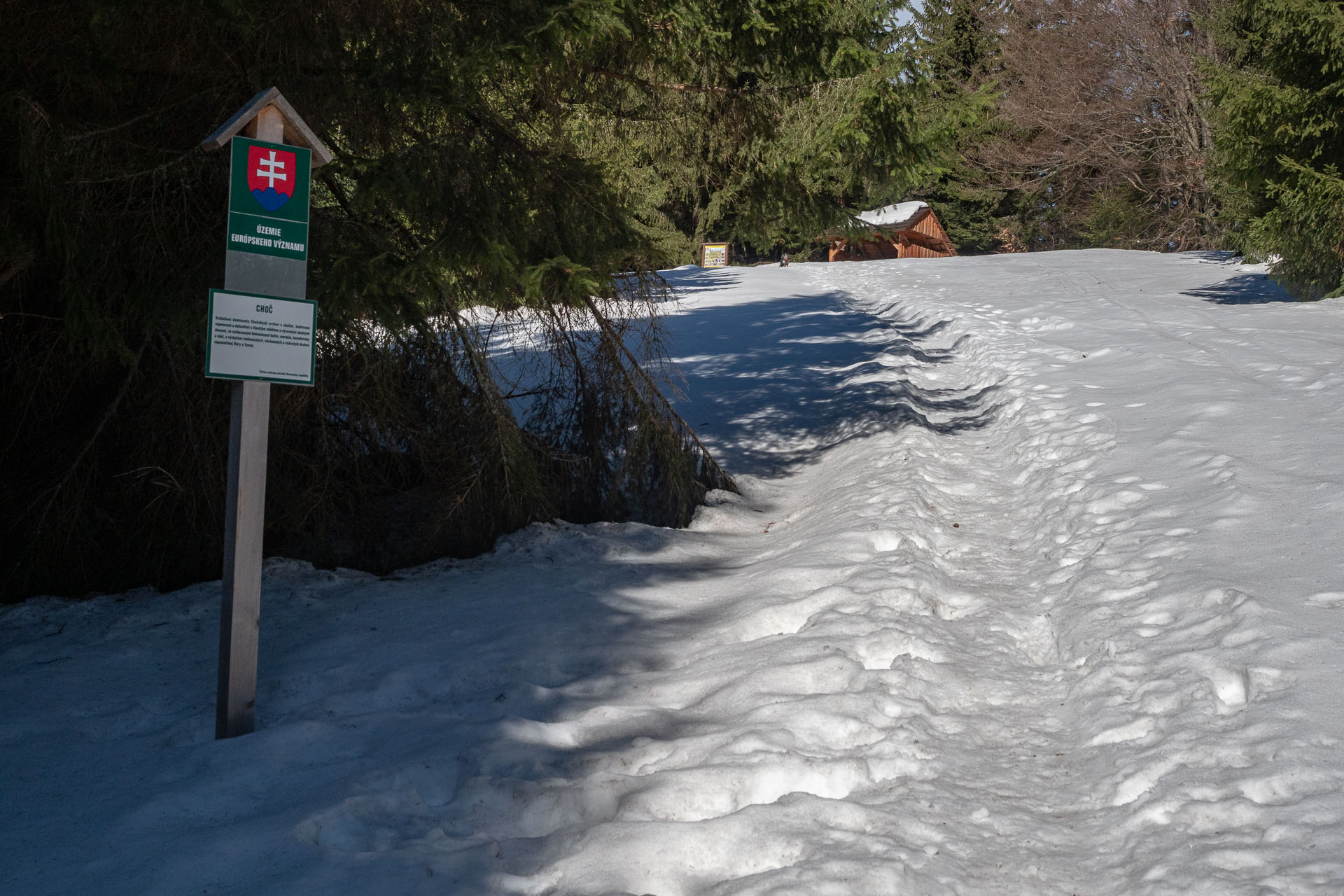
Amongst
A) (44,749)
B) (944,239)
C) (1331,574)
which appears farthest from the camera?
(944,239)

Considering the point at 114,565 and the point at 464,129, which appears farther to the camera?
the point at 114,565

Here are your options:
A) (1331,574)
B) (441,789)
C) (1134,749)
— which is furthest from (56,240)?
(1331,574)

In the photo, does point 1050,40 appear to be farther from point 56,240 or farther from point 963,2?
point 56,240

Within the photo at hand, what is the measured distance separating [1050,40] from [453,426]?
33.5 metres

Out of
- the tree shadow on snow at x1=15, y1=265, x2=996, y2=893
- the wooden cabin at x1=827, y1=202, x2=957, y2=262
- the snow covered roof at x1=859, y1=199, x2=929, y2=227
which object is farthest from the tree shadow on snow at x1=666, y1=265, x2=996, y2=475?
the wooden cabin at x1=827, y1=202, x2=957, y2=262

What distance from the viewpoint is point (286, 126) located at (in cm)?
415

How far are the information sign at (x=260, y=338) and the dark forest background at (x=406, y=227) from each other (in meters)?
0.92

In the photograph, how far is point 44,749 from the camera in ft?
13.1

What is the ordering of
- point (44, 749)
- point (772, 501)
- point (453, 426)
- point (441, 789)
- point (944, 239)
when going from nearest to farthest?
point (441, 789)
point (44, 749)
point (453, 426)
point (772, 501)
point (944, 239)

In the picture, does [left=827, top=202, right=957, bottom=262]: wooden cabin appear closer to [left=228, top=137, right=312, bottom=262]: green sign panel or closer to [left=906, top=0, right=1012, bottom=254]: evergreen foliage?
[left=906, top=0, right=1012, bottom=254]: evergreen foliage

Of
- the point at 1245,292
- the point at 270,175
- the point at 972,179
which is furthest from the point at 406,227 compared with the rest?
the point at 972,179

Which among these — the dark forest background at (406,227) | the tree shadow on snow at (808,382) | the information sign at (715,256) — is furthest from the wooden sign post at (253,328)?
the information sign at (715,256)

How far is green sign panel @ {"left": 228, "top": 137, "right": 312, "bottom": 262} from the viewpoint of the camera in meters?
3.94

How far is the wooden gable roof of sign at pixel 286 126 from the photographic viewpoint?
3.97m
